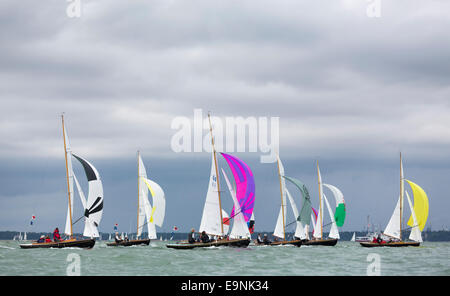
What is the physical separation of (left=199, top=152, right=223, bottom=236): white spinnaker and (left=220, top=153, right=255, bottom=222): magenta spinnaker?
199cm

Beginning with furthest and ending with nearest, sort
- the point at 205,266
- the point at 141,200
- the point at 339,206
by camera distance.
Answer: the point at 339,206
the point at 141,200
the point at 205,266

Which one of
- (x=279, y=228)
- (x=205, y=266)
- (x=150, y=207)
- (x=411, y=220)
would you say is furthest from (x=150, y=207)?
(x=205, y=266)

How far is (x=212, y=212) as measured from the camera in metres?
62.0

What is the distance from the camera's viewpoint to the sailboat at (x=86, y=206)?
196 ft

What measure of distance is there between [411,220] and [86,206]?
1404 inches

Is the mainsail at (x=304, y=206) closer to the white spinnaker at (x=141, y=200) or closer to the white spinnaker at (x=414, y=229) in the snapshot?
the white spinnaker at (x=414, y=229)

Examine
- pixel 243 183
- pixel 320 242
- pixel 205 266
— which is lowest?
pixel 320 242

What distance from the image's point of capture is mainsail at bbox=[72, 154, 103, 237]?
61.4 metres

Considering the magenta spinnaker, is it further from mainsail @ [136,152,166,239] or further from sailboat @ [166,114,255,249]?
mainsail @ [136,152,166,239]

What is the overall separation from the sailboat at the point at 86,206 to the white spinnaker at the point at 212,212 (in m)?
9.94

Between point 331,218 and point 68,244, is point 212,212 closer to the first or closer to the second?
point 68,244

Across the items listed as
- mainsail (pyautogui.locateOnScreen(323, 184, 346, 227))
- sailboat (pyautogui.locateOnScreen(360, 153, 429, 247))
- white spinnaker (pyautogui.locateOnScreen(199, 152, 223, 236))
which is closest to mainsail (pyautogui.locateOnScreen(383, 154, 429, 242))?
sailboat (pyautogui.locateOnScreen(360, 153, 429, 247))

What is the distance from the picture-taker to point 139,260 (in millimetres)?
45531
